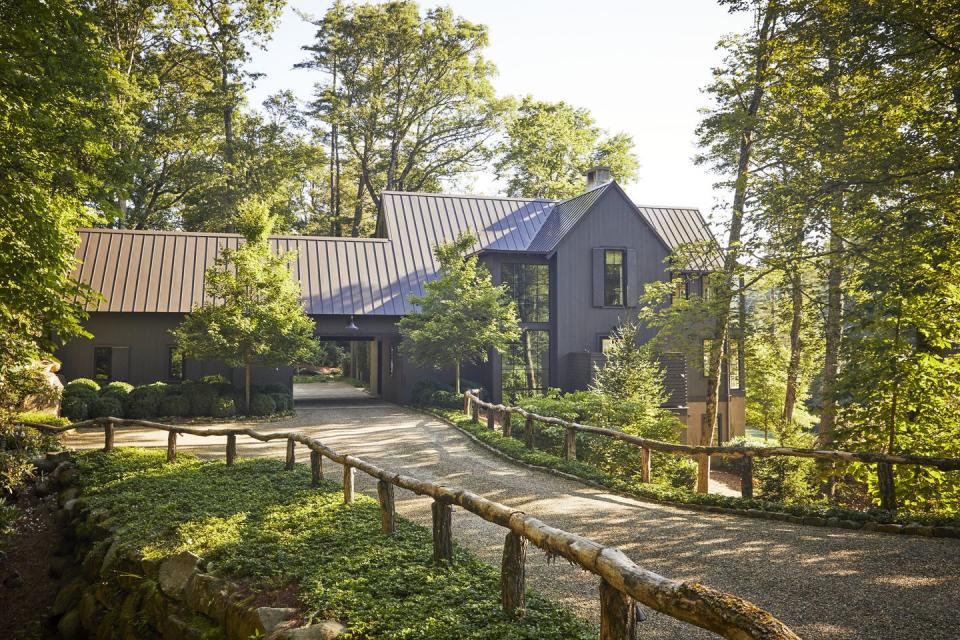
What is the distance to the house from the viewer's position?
23.8 m

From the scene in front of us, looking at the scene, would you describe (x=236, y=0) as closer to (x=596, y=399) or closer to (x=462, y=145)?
(x=462, y=145)

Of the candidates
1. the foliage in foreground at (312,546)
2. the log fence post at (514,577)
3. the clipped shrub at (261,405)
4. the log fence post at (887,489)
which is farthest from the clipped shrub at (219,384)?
the log fence post at (887,489)

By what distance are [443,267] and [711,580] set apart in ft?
60.3

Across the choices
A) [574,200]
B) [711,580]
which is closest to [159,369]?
[574,200]

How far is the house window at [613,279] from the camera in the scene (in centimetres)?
2709

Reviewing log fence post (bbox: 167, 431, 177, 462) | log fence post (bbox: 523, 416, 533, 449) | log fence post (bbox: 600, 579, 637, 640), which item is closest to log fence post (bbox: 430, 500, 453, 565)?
log fence post (bbox: 600, 579, 637, 640)

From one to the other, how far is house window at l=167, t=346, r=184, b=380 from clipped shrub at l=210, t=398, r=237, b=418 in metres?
3.35

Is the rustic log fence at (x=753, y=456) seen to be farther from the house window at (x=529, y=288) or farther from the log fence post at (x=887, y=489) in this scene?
the house window at (x=529, y=288)

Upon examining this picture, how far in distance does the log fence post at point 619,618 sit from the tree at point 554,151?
113 ft

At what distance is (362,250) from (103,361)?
10.1m

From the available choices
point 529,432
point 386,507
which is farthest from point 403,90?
point 386,507

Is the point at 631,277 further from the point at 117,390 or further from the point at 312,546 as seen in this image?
the point at 312,546

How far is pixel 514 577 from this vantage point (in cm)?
607

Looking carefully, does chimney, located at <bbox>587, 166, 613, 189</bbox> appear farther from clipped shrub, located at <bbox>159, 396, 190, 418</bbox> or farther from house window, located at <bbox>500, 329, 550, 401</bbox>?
clipped shrub, located at <bbox>159, 396, 190, 418</bbox>
